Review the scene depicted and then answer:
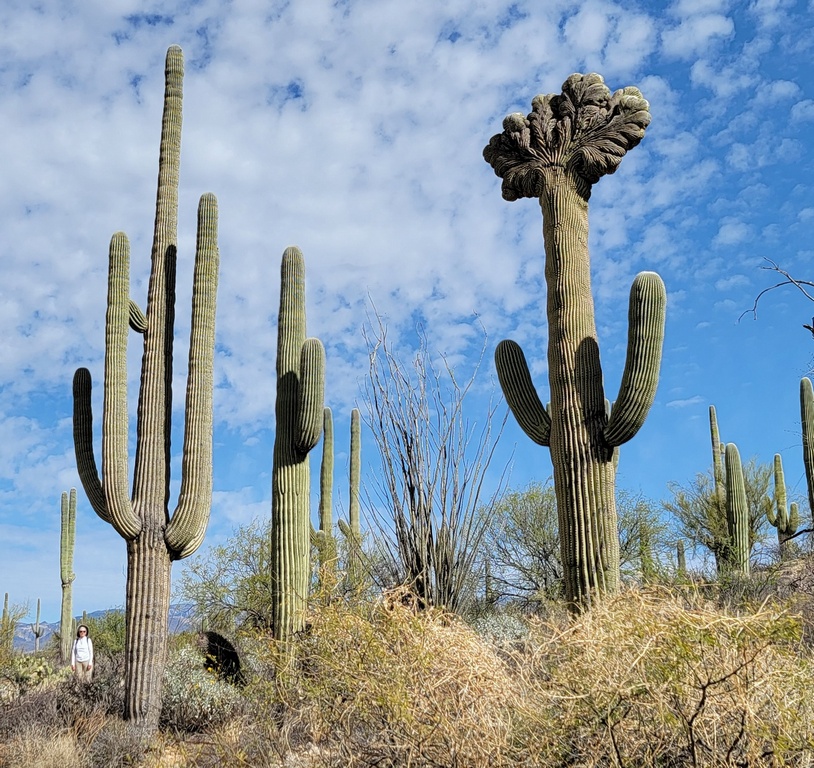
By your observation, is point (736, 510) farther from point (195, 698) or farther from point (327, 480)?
point (195, 698)

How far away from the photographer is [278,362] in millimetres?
10133

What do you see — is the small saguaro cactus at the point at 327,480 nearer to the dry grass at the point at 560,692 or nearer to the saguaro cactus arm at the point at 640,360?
the saguaro cactus arm at the point at 640,360

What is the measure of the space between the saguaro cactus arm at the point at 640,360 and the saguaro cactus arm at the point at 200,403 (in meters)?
4.49

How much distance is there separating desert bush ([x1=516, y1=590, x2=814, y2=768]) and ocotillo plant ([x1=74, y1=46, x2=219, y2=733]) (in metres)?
6.17

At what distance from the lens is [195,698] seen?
28.8ft

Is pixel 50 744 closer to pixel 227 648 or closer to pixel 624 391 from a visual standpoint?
pixel 227 648

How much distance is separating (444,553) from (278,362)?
14.8 feet

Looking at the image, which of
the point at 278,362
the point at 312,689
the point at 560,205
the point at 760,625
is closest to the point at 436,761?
the point at 312,689

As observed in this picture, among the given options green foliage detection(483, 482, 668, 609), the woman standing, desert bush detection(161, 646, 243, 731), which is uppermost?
green foliage detection(483, 482, 668, 609)

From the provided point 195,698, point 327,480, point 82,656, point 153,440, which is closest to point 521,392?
point 153,440

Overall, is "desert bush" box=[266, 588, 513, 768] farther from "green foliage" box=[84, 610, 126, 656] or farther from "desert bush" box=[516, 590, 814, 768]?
"green foliage" box=[84, 610, 126, 656]

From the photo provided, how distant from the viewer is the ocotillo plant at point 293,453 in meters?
9.49

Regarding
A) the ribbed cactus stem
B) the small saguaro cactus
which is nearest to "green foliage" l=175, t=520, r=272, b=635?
the small saguaro cactus

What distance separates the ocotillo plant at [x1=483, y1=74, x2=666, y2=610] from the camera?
298 inches
